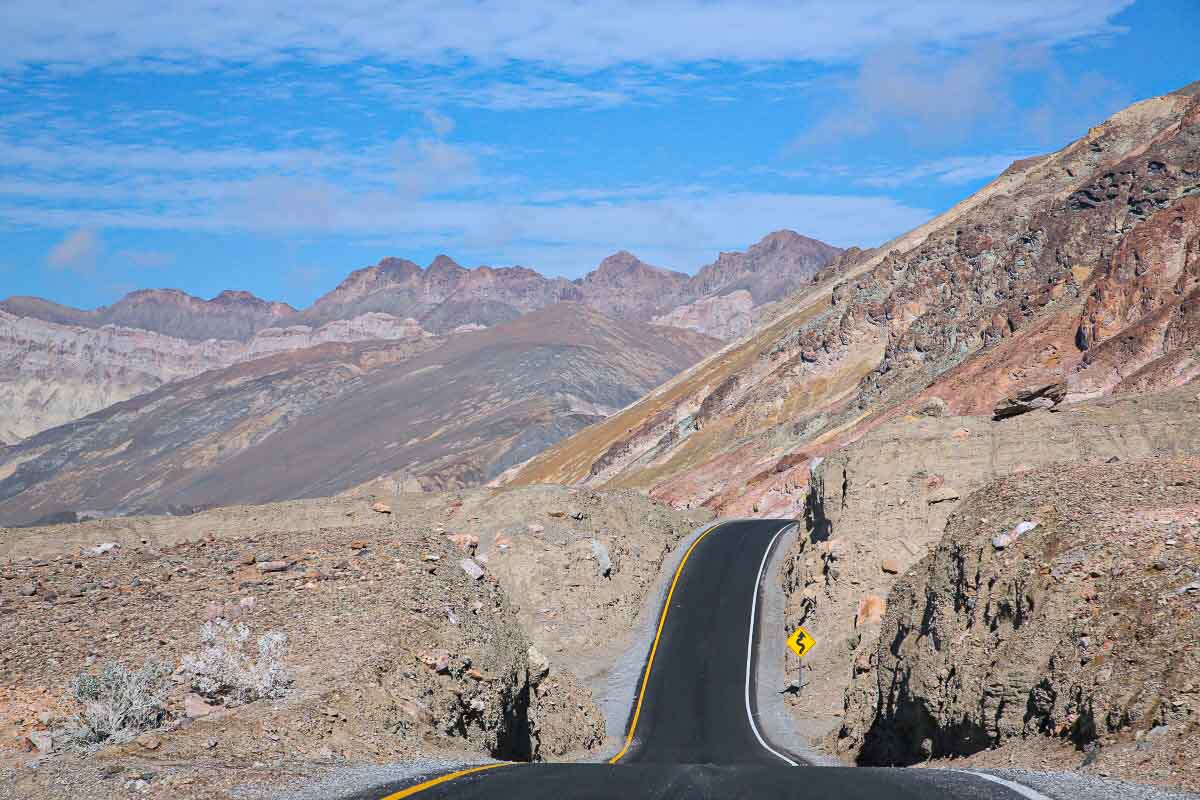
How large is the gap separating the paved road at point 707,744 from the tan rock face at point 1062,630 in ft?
7.67

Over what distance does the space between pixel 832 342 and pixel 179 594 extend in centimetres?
10185

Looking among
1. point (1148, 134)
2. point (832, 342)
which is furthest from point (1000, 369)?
point (1148, 134)

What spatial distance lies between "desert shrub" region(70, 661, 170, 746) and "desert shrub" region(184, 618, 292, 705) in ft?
2.51

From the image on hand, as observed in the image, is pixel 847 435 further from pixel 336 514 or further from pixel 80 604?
pixel 80 604

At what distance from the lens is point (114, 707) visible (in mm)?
14039

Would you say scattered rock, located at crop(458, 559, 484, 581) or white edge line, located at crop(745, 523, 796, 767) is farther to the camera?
white edge line, located at crop(745, 523, 796, 767)

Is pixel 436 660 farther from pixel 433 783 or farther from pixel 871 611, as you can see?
pixel 871 611

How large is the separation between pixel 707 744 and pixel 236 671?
1576 centimetres

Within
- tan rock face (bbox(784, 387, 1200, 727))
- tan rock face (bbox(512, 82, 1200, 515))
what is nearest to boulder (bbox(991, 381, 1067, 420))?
tan rock face (bbox(784, 387, 1200, 727))

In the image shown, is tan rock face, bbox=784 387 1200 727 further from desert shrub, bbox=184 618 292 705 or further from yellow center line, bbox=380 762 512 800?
yellow center line, bbox=380 762 512 800

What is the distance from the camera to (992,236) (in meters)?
111

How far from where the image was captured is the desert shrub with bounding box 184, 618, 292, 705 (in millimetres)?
15625

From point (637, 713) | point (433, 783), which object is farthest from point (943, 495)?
point (433, 783)

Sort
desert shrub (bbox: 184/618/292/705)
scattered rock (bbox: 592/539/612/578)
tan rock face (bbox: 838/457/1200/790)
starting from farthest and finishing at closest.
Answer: scattered rock (bbox: 592/539/612/578) → desert shrub (bbox: 184/618/292/705) → tan rock face (bbox: 838/457/1200/790)
